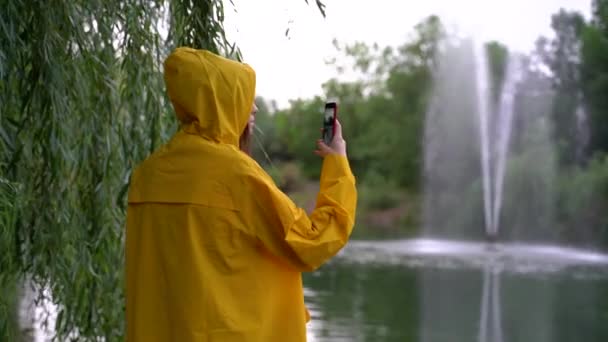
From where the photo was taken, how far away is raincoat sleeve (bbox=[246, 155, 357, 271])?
2.28 metres

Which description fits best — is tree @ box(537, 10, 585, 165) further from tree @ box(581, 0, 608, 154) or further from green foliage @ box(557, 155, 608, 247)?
green foliage @ box(557, 155, 608, 247)

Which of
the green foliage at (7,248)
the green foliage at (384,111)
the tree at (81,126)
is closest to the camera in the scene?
the green foliage at (7,248)

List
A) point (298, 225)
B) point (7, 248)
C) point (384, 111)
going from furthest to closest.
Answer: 1. point (384, 111)
2. point (7, 248)
3. point (298, 225)

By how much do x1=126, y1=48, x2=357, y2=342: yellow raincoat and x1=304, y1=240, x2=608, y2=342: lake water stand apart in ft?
21.1

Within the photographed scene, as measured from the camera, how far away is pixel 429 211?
1082 inches

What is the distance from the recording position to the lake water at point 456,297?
9.93 m

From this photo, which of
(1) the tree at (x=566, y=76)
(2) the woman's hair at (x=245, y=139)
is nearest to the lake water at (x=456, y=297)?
(2) the woman's hair at (x=245, y=139)

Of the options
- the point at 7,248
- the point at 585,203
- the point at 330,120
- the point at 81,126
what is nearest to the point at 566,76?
the point at 585,203

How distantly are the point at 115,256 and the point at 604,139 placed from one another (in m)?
22.4

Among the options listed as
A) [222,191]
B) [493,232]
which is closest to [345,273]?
[493,232]

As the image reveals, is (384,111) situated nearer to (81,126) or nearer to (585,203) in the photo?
(585,203)

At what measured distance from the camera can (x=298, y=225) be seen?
2.30m

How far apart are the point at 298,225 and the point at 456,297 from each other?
10.1 metres

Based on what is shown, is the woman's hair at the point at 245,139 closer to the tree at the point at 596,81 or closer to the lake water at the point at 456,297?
the lake water at the point at 456,297
